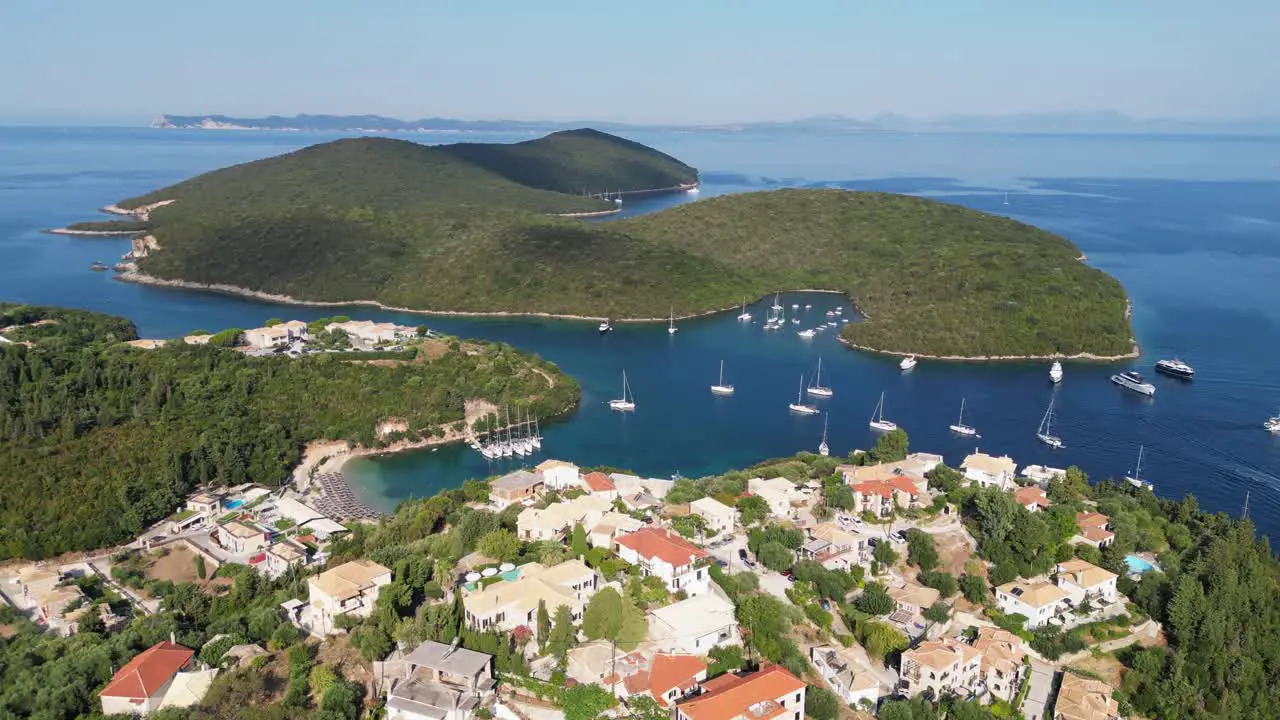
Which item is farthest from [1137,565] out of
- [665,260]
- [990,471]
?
[665,260]

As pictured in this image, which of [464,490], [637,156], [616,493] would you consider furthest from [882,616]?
[637,156]

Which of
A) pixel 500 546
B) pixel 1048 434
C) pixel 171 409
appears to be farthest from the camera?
pixel 1048 434

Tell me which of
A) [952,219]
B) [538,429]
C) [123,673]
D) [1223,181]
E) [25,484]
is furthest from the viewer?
[1223,181]

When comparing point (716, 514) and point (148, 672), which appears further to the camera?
point (716, 514)

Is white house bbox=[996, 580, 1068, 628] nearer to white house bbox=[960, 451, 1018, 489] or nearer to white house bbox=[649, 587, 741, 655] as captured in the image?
white house bbox=[960, 451, 1018, 489]

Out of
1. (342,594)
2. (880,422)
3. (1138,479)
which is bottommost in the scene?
(1138,479)

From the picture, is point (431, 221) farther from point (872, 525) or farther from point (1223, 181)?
point (1223, 181)

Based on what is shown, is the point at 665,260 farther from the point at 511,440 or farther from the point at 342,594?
the point at 342,594
